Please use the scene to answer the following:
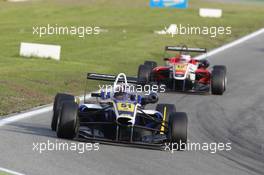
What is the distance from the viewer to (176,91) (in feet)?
73.9

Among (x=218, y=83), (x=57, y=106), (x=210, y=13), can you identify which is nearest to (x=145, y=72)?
(x=218, y=83)

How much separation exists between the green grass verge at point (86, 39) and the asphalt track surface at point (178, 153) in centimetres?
315

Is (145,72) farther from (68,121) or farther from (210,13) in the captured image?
(210,13)

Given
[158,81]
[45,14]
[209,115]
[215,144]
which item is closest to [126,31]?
[45,14]

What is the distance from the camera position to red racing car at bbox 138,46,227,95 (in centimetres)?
2255

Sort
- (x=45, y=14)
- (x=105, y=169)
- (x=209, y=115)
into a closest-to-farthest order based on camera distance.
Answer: (x=105, y=169) < (x=209, y=115) < (x=45, y=14)

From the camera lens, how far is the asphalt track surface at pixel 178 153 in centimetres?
1179

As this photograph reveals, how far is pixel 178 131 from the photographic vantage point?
44.7 feet

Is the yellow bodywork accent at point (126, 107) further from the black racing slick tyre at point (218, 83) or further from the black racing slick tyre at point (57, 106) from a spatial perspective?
the black racing slick tyre at point (218, 83)

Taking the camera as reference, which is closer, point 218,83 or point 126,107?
point 126,107

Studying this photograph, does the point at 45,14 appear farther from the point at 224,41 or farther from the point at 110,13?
the point at 224,41

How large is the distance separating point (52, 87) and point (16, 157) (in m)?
10.2

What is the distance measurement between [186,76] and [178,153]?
365 inches

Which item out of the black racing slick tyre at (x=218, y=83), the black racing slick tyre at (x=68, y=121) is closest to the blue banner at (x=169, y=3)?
the black racing slick tyre at (x=218, y=83)
